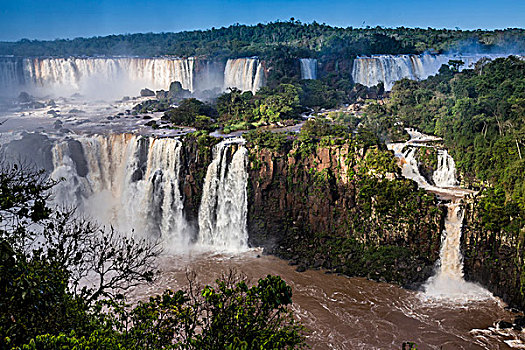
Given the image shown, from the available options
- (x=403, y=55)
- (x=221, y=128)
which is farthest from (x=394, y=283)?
(x=403, y=55)

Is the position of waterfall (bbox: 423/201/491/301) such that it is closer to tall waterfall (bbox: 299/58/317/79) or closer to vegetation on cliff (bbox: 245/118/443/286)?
vegetation on cliff (bbox: 245/118/443/286)

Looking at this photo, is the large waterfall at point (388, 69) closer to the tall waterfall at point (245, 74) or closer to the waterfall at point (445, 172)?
the tall waterfall at point (245, 74)

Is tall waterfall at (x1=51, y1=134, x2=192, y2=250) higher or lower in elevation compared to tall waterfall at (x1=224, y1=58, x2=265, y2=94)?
lower

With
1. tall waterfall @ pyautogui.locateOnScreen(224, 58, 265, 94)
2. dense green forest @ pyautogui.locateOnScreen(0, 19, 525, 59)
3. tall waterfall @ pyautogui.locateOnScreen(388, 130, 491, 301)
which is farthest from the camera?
dense green forest @ pyautogui.locateOnScreen(0, 19, 525, 59)

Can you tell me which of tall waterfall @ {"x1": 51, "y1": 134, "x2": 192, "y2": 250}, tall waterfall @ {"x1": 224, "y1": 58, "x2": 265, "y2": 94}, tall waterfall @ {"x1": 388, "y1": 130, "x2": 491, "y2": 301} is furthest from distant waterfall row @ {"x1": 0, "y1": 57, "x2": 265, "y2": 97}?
tall waterfall @ {"x1": 388, "y1": 130, "x2": 491, "y2": 301}

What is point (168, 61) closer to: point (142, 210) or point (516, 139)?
point (142, 210)
